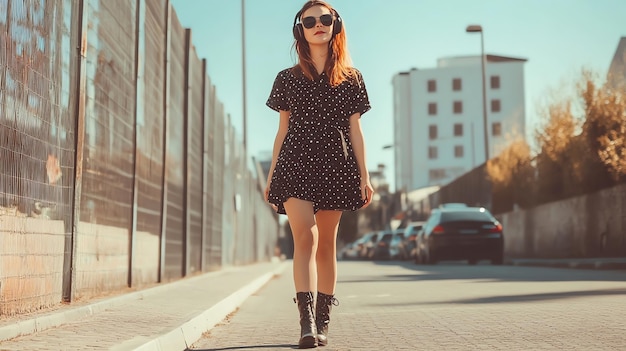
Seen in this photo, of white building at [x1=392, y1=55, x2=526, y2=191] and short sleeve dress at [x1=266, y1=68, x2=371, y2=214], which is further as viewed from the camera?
white building at [x1=392, y1=55, x2=526, y2=191]

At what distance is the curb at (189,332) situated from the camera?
5422 mm

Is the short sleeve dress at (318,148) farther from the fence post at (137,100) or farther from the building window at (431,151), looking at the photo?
the building window at (431,151)

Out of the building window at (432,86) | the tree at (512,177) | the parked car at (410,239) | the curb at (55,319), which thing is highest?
the building window at (432,86)

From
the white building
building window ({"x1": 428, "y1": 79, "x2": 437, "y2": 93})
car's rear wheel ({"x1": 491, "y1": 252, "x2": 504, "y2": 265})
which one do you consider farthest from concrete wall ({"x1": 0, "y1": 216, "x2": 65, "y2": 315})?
building window ({"x1": 428, "y1": 79, "x2": 437, "y2": 93})

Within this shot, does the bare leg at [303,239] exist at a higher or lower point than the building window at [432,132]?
lower

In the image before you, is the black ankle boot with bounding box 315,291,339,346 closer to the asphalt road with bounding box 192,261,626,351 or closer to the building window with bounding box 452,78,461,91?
the asphalt road with bounding box 192,261,626,351

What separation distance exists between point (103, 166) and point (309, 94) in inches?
121

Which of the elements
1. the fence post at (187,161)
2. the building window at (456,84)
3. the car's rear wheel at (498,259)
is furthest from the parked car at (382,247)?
the building window at (456,84)

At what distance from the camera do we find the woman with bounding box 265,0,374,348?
237 inches

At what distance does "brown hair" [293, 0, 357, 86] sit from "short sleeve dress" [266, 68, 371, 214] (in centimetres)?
5

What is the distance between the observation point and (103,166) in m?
8.63

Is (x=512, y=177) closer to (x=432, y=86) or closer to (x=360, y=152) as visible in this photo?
(x=360, y=152)

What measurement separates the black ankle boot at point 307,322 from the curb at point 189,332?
805 millimetres

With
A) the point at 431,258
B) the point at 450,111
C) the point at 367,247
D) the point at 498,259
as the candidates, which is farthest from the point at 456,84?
the point at 498,259
